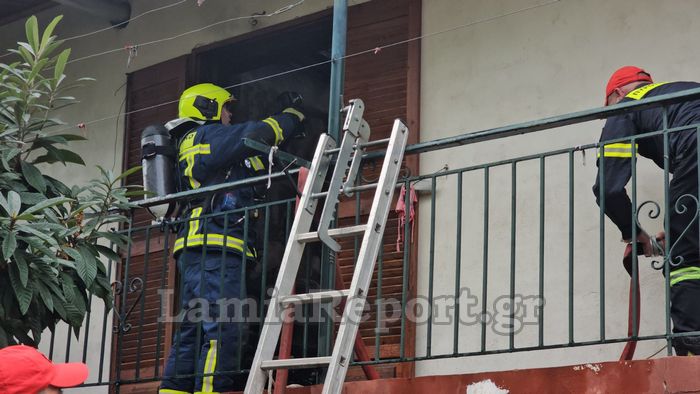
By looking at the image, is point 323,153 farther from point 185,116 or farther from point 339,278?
point 185,116

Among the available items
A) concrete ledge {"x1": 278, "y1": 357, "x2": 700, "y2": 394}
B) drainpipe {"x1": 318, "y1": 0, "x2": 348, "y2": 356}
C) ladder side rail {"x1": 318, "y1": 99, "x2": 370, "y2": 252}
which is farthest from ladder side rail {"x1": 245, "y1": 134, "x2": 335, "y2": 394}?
concrete ledge {"x1": 278, "y1": 357, "x2": 700, "y2": 394}

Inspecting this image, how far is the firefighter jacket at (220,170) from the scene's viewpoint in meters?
6.36

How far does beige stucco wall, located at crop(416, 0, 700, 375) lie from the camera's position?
19.9ft

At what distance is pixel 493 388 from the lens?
497cm

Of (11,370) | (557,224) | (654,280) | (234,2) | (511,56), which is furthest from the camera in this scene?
(234,2)

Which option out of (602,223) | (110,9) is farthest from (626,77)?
(110,9)

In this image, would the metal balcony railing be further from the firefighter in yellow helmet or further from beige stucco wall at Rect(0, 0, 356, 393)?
beige stucco wall at Rect(0, 0, 356, 393)

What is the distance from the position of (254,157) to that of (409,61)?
116cm

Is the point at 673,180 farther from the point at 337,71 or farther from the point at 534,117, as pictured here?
the point at 337,71

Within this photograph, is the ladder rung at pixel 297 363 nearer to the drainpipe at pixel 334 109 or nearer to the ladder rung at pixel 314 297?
the ladder rung at pixel 314 297

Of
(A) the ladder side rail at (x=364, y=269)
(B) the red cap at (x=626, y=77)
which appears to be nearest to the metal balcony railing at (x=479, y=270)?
(A) the ladder side rail at (x=364, y=269)

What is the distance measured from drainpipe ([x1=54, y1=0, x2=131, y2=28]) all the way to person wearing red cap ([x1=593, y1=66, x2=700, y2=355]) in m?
4.29

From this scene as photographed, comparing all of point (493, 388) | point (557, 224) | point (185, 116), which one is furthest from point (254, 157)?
point (493, 388)

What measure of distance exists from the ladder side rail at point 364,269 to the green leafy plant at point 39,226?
153cm
